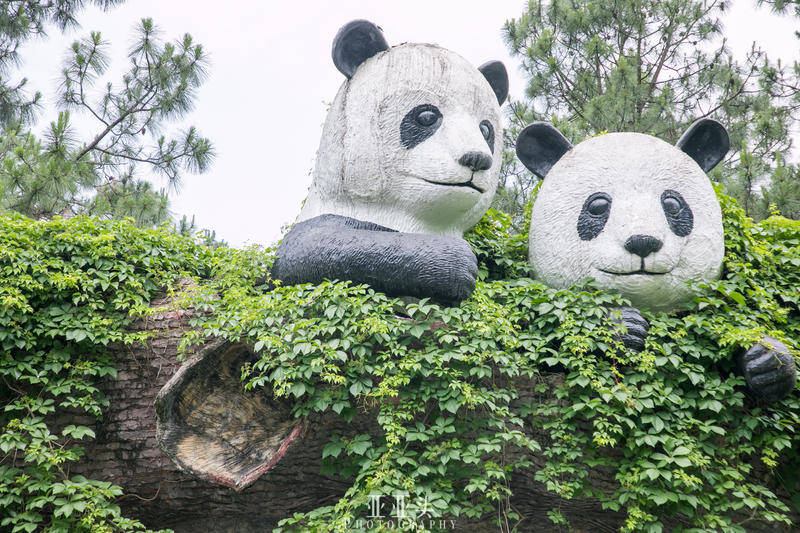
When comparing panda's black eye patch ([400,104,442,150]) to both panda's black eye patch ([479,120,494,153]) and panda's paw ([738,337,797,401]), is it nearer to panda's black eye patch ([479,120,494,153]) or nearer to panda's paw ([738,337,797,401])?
panda's black eye patch ([479,120,494,153])

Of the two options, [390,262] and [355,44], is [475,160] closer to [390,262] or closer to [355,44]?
[390,262]

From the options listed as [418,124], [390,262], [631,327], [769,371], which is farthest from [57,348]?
[769,371]

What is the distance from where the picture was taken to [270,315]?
166 inches

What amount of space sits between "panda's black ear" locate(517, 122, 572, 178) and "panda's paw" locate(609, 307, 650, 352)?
1.43m

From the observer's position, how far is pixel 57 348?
13.9 ft

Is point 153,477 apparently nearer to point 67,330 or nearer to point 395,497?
point 67,330

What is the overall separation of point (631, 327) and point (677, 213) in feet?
3.04

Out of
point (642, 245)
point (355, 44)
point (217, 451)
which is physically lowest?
point (217, 451)

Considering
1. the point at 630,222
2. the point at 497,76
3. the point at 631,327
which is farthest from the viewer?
the point at 497,76

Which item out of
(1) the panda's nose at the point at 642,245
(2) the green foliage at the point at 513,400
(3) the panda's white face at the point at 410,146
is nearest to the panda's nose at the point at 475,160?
(3) the panda's white face at the point at 410,146

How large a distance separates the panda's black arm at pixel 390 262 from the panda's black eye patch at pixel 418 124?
2.10 ft

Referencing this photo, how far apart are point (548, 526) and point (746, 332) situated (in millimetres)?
1611

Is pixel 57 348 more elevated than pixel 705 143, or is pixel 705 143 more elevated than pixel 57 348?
pixel 705 143

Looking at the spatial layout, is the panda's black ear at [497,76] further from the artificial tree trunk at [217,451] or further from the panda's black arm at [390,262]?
the artificial tree trunk at [217,451]
